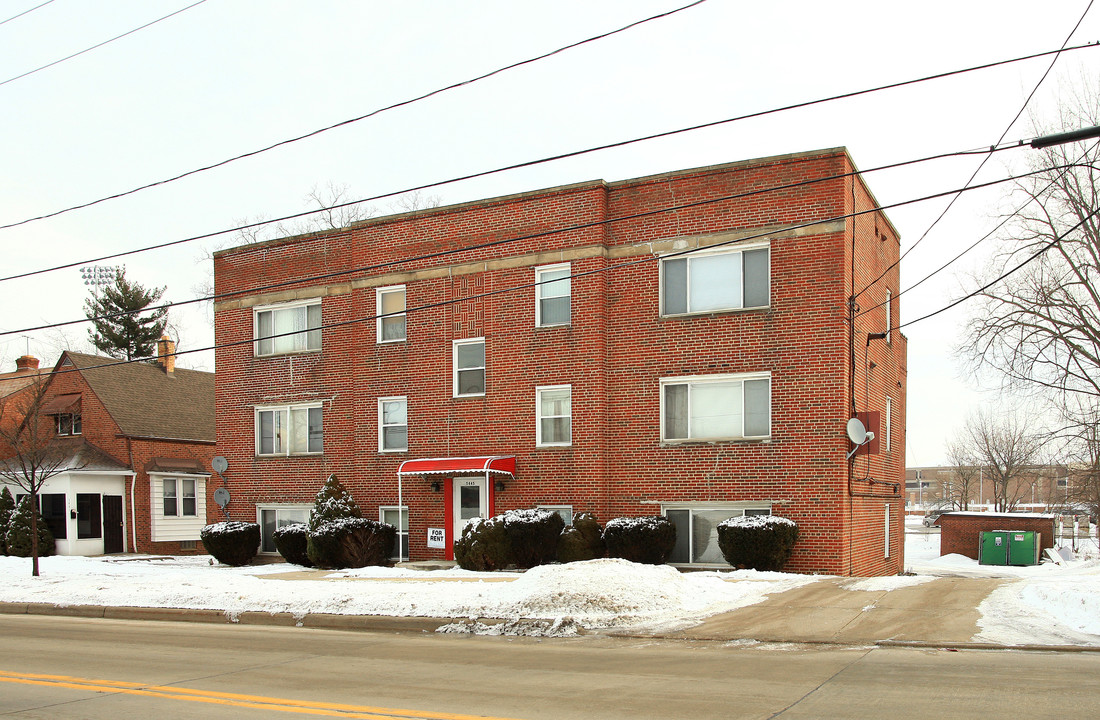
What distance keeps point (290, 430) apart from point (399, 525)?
15.5ft

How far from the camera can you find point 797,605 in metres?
13.9

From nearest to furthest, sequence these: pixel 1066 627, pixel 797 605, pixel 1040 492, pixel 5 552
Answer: pixel 1066 627 < pixel 797 605 < pixel 5 552 < pixel 1040 492

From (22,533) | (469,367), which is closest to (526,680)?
(469,367)

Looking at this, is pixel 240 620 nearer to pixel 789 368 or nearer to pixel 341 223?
pixel 789 368

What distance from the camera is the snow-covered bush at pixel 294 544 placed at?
2325cm

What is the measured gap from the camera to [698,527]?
65.0 ft

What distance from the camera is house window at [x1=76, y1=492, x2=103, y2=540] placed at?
31656 millimetres

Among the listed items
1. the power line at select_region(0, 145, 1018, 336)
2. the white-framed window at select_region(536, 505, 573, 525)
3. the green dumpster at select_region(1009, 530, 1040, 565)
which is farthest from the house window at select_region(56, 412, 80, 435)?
the green dumpster at select_region(1009, 530, 1040, 565)

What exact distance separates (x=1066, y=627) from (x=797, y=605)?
3.63 metres

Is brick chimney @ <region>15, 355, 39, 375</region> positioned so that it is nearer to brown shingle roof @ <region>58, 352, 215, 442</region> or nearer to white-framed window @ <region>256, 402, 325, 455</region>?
brown shingle roof @ <region>58, 352, 215, 442</region>

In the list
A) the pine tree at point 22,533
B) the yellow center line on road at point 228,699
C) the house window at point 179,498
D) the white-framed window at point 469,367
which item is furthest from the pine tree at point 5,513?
the yellow center line on road at point 228,699

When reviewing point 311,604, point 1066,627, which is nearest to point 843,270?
point 1066,627

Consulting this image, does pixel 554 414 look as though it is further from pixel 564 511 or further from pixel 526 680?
pixel 526 680

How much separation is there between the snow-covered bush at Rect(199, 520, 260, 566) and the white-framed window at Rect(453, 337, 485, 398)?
7.26m
